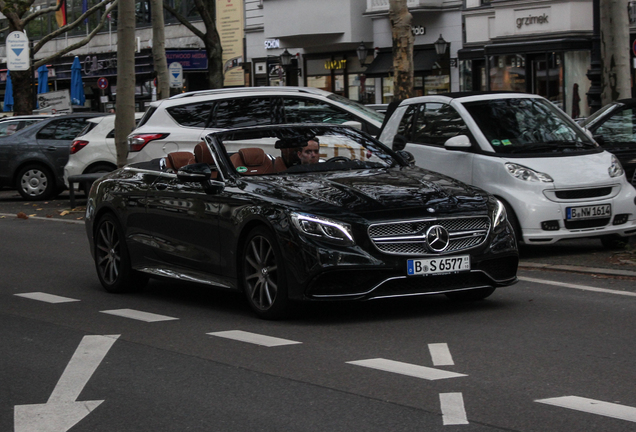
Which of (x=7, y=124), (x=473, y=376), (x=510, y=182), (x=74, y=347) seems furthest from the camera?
(x=7, y=124)

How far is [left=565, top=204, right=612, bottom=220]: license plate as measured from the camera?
11250 millimetres

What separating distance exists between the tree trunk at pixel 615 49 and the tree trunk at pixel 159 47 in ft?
33.9

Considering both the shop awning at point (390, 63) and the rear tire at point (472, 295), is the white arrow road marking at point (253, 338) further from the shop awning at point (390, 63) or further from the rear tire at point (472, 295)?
the shop awning at point (390, 63)

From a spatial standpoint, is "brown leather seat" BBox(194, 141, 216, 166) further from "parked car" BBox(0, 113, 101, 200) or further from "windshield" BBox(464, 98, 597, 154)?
"parked car" BBox(0, 113, 101, 200)

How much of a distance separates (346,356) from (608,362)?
1543 millimetres

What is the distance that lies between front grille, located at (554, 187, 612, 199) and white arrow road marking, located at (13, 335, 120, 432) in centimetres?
572

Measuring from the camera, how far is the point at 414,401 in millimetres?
5648

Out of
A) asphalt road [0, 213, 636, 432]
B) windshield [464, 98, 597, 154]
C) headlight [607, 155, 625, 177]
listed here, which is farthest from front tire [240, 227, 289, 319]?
headlight [607, 155, 625, 177]

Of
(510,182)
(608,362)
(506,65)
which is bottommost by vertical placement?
(608,362)

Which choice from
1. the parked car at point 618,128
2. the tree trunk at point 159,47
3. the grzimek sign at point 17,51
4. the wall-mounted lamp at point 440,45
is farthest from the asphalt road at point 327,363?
the wall-mounted lamp at point 440,45

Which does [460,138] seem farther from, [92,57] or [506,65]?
[92,57]

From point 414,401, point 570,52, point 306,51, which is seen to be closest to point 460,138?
point 414,401

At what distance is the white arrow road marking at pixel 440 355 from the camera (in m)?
6.53

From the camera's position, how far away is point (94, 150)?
2108 centimetres
